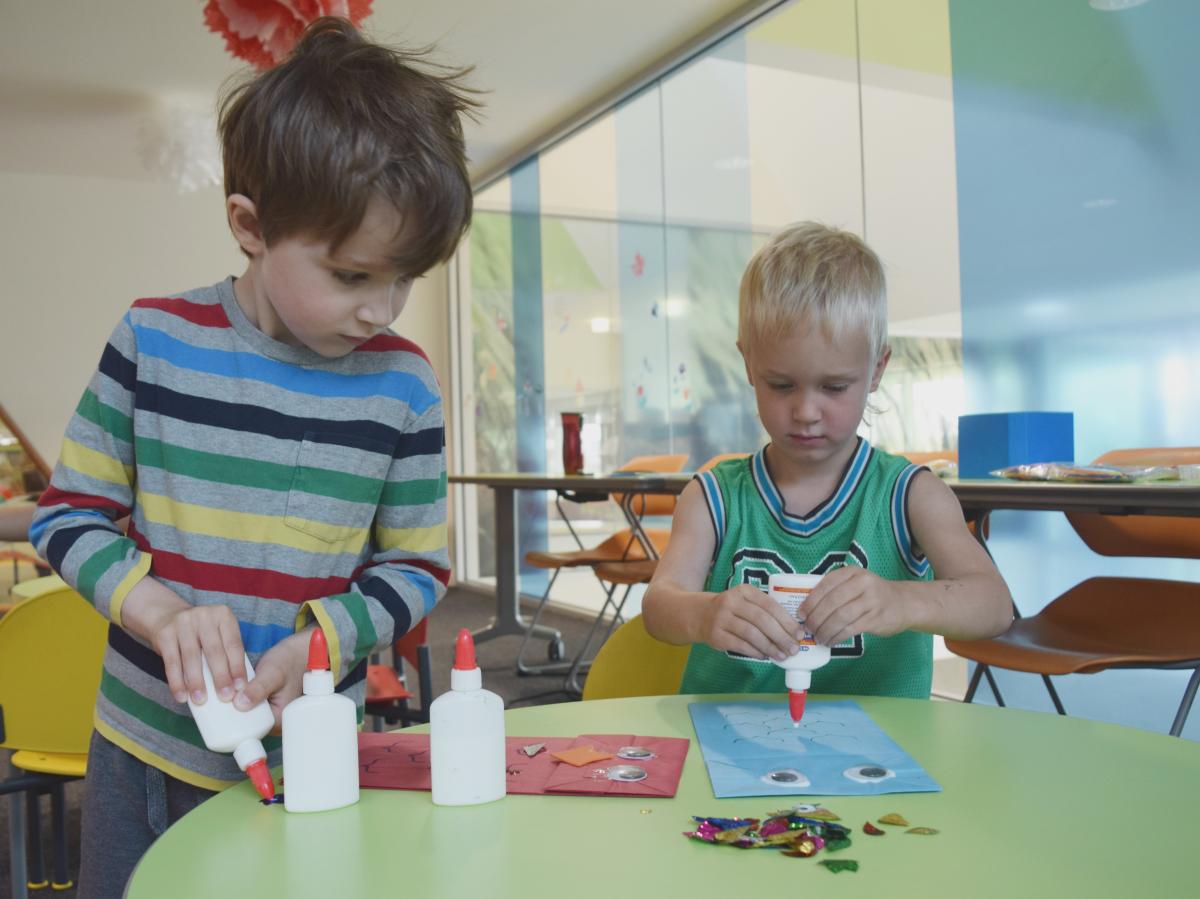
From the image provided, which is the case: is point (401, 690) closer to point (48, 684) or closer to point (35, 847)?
point (48, 684)

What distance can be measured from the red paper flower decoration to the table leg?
3.18 m

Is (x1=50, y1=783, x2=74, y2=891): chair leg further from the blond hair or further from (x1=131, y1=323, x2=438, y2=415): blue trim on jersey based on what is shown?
the blond hair

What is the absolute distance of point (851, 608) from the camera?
836 mm

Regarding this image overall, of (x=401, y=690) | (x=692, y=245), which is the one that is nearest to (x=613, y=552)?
(x=692, y=245)

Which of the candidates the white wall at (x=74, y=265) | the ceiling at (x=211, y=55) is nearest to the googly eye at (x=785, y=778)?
the ceiling at (x=211, y=55)

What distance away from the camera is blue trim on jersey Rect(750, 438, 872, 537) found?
115cm

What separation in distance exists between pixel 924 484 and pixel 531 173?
18.9ft

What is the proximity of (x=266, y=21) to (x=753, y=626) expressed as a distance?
3.96 ft

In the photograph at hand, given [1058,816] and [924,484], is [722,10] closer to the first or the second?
[924,484]

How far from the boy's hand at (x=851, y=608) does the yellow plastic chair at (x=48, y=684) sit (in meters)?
1.14

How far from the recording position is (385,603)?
0.85 metres

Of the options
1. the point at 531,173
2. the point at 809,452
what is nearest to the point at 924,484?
the point at 809,452

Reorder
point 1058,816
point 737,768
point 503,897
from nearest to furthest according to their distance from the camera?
point 503,897, point 1058,816, point 737,768

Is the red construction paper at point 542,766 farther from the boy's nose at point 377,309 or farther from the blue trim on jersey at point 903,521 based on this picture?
the blue trim on jersey at point 903,521
